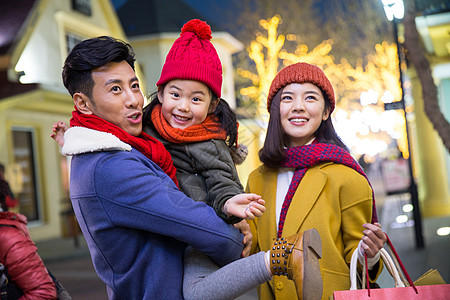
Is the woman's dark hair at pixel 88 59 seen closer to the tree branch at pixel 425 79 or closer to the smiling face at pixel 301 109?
the smiling face at pixel 301 109

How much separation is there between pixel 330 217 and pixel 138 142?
110 cm

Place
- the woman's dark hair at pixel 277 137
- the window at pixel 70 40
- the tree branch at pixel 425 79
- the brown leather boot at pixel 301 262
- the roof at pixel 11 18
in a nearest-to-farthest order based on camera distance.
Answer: the brown leather boot at pixel 301 262, the woman's dark hair at pixel 277 137, the tree branch at pixel 425 79, the roof at pixel 11 18, the window at pixel 70 40

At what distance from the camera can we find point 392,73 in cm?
2689

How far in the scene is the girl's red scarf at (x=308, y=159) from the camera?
2727mm

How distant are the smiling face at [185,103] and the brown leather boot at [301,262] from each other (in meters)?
0.75

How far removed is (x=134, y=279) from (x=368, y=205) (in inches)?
50.3

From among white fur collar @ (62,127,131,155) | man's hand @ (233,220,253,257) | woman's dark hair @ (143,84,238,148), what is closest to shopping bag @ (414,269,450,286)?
man's hand @ (233,220,253,257)

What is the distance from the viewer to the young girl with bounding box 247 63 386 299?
263 cm

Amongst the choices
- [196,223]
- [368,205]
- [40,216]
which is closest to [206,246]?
[196,223]

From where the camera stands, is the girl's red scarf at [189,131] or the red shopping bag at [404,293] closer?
the red shopping bag at [404,293]

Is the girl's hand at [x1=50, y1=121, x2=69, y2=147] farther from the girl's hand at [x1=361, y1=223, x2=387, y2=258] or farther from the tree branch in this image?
the tree branch

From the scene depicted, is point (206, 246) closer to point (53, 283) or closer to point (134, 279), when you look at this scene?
point (134, 279)

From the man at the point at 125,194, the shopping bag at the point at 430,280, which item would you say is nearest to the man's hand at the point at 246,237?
the man at the point at 125,194

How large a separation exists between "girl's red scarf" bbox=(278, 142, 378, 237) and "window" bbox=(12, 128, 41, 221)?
47.0ft
